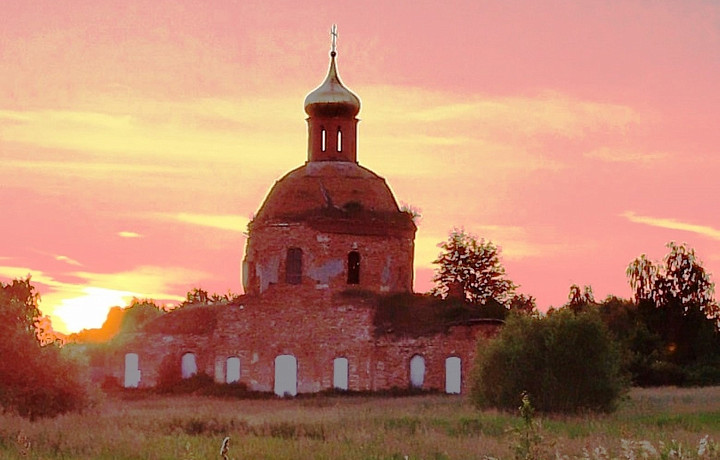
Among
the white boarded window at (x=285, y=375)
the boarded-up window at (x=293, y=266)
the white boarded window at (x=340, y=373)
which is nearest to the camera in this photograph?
the white boarded window at (x=340, y=373)

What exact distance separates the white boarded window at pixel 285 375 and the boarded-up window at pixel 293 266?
340 cm

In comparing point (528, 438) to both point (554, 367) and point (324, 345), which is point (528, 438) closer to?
point (554, 367)

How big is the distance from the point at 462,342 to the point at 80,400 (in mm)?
18938

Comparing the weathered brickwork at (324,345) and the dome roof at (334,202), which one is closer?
the weathered brickwork at (324,345)

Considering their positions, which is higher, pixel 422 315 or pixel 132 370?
pixel 422 315

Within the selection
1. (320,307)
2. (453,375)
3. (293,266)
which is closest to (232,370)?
(320,307)

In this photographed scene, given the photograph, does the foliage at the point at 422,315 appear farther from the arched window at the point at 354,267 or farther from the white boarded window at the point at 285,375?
the white boarded window at the point at 285,375

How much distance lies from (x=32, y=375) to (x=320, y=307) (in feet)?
60.9

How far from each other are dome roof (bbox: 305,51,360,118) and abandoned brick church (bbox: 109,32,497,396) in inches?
2.1

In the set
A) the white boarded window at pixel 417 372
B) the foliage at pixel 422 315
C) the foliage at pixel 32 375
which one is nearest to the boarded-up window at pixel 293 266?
the foliage at pixel 422 315

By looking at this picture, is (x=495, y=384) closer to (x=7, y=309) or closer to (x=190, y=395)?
(x=7, y=309)

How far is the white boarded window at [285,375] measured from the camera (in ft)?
150

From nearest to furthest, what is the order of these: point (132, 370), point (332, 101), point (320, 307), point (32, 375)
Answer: point (32, 375), point (320, 307), point (132, 370), point (332, 101)

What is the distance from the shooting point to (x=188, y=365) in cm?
4878
